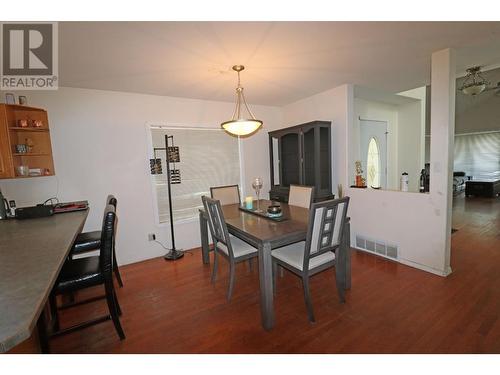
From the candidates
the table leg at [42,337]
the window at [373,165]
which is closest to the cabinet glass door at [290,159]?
the window at [373,165]

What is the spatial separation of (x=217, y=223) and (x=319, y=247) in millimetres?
968

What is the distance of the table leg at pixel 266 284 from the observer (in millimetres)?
1827

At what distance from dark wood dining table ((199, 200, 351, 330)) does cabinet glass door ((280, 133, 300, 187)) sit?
1.13m

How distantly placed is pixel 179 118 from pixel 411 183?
460cm

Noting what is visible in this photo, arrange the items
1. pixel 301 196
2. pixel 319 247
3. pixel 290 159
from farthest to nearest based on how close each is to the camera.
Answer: pixel 290 159, pixel 301 196, pixel 319 247

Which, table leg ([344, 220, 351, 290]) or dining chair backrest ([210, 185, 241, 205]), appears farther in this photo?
dining chair backrest ([210, 185, 241, 205])

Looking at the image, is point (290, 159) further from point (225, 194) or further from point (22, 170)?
point (22, 170)

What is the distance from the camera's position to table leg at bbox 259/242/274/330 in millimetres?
1827

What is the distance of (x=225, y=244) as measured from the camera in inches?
93.0

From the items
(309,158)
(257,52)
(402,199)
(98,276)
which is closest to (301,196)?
(309,158)

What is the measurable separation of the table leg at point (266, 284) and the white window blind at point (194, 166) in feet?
6.99

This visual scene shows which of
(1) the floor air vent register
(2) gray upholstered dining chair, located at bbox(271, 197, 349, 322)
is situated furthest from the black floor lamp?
(1) the floor air vent register

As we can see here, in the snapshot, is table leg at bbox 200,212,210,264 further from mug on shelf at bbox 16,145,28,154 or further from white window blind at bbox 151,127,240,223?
mug on shelf at bbox 16,145,28,154

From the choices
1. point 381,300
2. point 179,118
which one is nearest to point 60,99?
point 179,118
